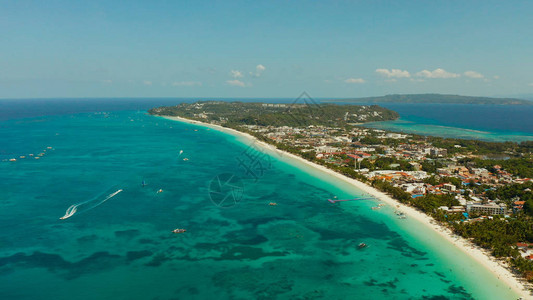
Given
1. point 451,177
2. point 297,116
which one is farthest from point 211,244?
point 297,116

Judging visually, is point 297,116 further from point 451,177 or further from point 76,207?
point 76,207

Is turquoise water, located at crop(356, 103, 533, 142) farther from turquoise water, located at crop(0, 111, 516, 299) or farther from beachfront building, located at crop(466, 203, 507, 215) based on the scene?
turquoise water, located at crop(0, 111, 516, 299)

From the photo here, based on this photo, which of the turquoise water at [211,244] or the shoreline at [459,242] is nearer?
the turquoise water at [211,244]

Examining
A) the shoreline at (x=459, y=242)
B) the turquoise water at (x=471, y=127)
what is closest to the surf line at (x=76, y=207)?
the shoreline at (x=459, y=242)

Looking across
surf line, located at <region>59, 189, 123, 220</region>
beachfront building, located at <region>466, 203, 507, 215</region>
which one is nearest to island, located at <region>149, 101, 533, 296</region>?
beachfront building, located at <region>466, 203, 507, 215</region>

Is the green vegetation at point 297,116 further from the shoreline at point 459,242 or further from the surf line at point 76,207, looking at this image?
the surf line at point 76,207

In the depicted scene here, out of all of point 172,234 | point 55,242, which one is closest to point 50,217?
point 55,242

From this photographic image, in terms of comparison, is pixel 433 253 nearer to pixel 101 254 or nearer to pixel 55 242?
pixel 101 254
